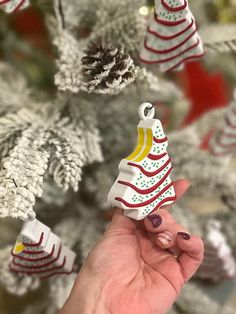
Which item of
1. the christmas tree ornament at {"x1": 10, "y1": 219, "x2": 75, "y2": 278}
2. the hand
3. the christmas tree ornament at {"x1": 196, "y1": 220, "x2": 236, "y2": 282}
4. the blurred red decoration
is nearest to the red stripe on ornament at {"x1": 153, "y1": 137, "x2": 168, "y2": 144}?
the hand

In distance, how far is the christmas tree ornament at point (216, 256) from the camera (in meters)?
0.88

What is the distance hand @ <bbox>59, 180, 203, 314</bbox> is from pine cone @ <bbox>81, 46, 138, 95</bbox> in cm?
19

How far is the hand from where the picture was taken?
0.59 meters

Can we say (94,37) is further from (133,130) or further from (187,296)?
(187,296)

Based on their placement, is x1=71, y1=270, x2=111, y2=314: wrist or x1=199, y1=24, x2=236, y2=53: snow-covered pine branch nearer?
x1=71, y1=270, x2=111, y2=314: wrist

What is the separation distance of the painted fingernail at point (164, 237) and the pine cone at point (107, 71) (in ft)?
0.71

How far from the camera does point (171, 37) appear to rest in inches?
25.1

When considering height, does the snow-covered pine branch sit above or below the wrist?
above

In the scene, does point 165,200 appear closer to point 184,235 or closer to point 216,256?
point 184,235

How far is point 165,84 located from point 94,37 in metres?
0.24

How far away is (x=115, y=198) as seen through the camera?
1.88ft

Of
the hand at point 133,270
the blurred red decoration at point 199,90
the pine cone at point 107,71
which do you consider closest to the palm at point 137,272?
the hand at point 133,270

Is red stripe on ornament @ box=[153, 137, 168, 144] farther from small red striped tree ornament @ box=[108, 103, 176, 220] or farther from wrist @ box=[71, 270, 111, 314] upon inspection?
wrist @ box=[71, 270, 111, 314]

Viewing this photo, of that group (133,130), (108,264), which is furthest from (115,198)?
(133,130)
